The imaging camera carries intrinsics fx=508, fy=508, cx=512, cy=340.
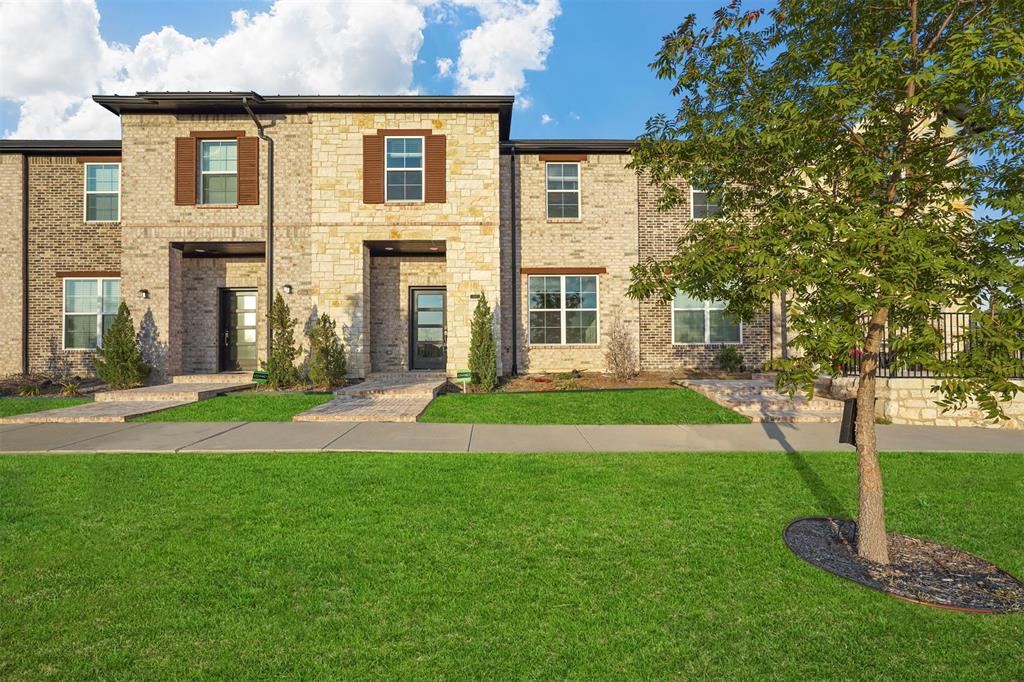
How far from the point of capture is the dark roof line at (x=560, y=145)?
15.5 metres

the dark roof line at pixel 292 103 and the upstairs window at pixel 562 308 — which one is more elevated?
the dark roof line at pixel 292 103

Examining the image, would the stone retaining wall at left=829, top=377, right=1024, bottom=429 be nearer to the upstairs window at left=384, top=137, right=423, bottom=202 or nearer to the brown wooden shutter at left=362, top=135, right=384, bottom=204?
the upstairs window at left=384, top=137, right=423, bottom=202

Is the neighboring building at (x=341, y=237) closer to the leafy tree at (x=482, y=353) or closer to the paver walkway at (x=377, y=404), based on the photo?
the leafy tree at (x=482, y=353)

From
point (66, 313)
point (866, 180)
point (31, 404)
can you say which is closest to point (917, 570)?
point (866, 180)

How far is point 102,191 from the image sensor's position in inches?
593

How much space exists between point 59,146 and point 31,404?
28.5 ft

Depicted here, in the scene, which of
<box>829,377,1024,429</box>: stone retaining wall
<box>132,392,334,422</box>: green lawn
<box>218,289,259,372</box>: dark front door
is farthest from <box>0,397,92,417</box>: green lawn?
<box>829,377,1024,429</box>: stone retaining wall

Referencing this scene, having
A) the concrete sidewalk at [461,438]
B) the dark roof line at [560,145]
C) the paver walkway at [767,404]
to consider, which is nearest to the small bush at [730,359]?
the paver walkway at [767,404]

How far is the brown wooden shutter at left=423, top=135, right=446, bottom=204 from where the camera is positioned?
46.6 ft

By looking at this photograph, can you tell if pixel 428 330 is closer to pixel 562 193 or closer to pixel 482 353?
pixel 482 353

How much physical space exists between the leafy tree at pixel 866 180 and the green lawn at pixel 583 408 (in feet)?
17.0

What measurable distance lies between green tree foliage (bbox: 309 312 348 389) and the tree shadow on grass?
1001 centimetres

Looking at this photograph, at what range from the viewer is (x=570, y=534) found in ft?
13.2

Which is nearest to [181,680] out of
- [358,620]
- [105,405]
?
[358,620]
